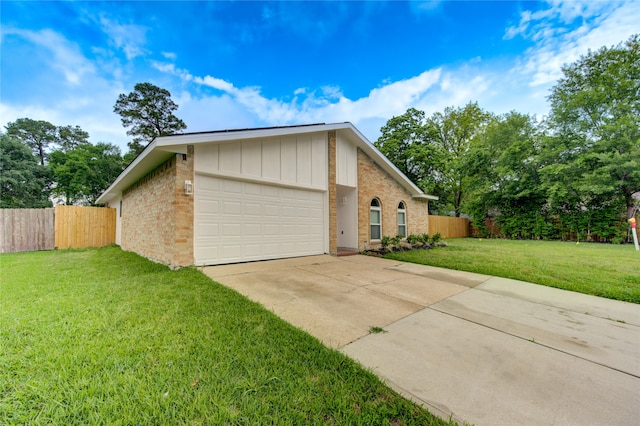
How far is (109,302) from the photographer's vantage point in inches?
142

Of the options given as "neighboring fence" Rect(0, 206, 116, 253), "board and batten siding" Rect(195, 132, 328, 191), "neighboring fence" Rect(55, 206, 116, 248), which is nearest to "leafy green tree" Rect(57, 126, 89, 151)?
"neighboring fence" Rect(55, 206, 116, 248)

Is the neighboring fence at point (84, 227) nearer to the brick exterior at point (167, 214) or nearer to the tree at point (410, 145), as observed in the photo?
the brick exterior at point (167, 214)

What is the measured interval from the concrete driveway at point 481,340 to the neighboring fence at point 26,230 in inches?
437

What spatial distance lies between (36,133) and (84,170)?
260 inches

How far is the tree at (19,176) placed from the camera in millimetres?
16703

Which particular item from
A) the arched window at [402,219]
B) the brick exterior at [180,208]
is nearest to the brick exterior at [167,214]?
the brick exterior at [180,208]

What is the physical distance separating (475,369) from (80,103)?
15742 mm

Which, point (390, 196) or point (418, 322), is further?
point (390, 196)

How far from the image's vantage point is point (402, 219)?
11930 millimetres

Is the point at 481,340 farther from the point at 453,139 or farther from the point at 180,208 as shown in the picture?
the point at 453,139

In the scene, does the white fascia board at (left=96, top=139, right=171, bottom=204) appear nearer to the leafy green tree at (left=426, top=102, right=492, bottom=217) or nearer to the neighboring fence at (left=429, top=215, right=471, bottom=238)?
the neighboring fence at (left=429, top=215, right=471, bottom=238)

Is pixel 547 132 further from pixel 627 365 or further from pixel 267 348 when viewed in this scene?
pixel 267 348

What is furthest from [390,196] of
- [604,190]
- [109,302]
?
[604,190]

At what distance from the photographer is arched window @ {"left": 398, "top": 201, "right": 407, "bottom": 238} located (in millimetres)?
11742
